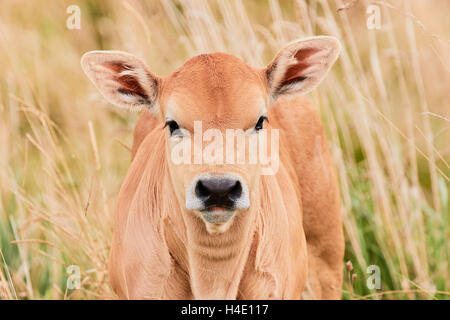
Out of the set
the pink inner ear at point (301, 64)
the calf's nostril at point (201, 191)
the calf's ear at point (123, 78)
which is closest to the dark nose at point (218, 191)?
the calf's nostril at point (201, 191)

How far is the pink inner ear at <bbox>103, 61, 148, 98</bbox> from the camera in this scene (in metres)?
3.51

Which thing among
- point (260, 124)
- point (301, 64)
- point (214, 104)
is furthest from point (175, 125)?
point (301, 64)

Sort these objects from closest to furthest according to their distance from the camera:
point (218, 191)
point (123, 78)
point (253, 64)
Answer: point (218, 191)
point (123, 78)
point (253, 64)

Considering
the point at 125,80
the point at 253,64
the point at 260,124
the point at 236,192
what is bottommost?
the point at 236,192

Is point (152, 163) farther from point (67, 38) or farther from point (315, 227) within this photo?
point (67, 38)

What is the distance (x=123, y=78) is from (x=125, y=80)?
0.05 ft

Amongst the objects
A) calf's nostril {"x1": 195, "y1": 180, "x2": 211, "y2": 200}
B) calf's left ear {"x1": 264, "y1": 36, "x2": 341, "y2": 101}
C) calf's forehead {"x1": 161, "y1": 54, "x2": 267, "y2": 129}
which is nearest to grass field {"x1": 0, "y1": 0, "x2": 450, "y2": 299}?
calf's left ear {"x1": 264, "y1": 36, "x2": 341, "y2": 101}

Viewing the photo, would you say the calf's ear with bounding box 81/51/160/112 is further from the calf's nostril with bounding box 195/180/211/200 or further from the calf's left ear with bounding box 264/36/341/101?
the calf's nostril with bounding box 195/180/211/200

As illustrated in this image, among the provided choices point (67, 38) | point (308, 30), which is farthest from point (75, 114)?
point (308, 30)

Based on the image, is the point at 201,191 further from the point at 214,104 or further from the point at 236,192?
the point at 214,104

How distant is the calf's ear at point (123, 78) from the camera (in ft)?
11.4

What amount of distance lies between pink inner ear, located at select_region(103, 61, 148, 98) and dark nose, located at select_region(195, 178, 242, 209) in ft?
2.72

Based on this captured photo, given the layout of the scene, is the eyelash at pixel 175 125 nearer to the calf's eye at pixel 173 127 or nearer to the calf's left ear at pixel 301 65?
the calf's eye at pixel 173 127

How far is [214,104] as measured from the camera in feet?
10.5
